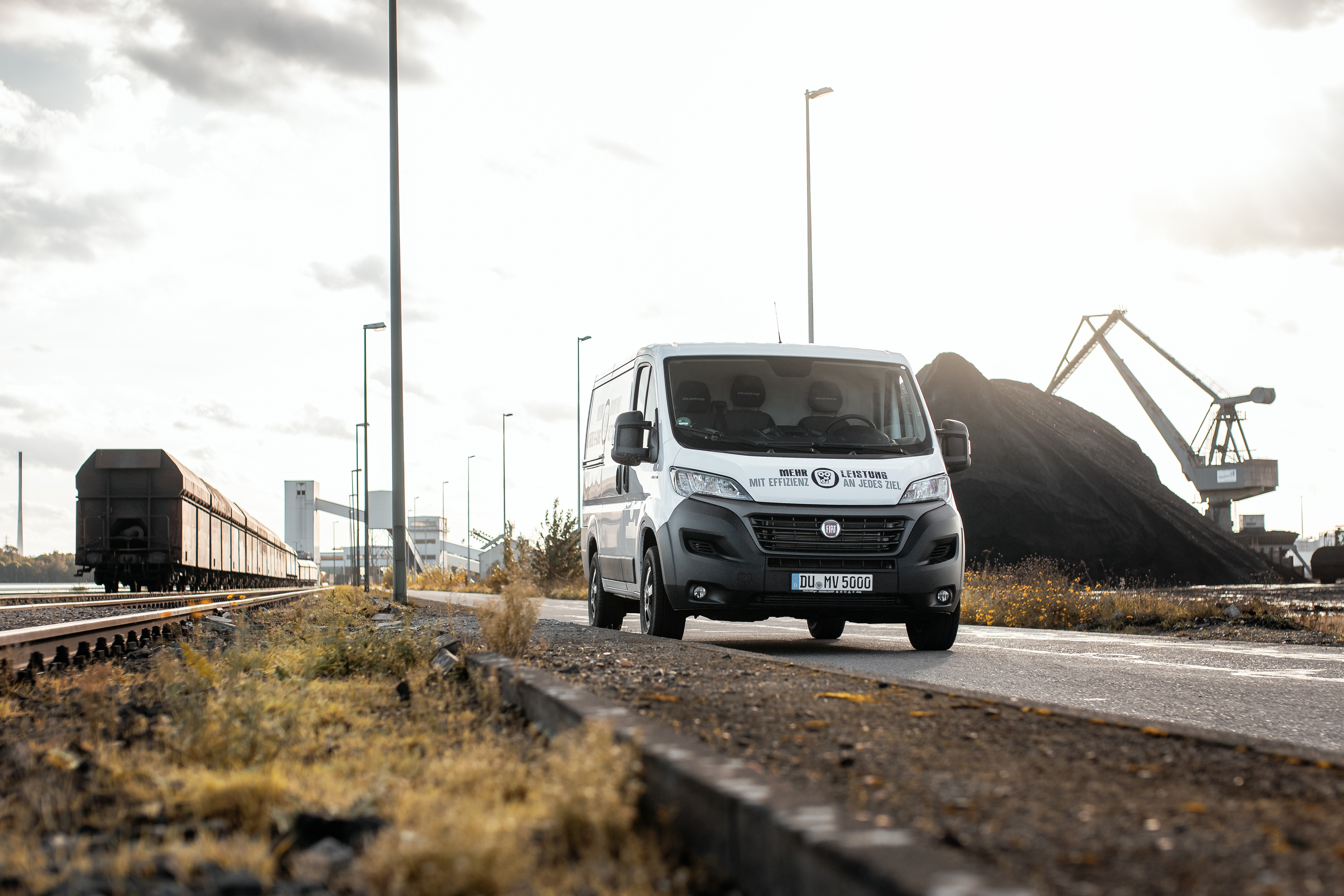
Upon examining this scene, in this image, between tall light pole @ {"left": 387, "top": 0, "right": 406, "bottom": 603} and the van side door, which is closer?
the van side door

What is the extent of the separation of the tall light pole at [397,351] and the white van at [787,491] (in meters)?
8.44

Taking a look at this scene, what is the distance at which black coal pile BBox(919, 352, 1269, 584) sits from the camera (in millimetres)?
45125

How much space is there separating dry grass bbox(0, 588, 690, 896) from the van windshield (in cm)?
378

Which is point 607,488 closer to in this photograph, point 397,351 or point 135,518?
point 397,351

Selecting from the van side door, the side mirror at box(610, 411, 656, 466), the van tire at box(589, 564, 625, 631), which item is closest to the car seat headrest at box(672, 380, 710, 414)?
the side mirror at box(610, 411, 656, 466)

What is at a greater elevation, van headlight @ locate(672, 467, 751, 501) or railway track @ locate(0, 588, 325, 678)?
van headlight @ locate(672, 467, 751, 501)

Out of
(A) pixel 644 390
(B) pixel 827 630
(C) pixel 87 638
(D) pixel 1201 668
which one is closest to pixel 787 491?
(A) pixel 644 390

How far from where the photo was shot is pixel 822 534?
8.60 m

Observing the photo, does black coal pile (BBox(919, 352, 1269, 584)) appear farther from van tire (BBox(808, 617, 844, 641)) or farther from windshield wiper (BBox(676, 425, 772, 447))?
windshield wiper (BBox(676, 425, 772, 447))

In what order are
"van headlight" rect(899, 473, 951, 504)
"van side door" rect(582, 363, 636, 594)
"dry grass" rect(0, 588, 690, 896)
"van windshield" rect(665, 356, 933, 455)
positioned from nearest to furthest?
1. "dry grass" rect(0, 588, 690, 896)
2. "van headlight" rect(899, 473, 951, 504)
3. "van windshield" rect(665, 356, 933, 455)
4. "van side door" rect(582, 363, 636, 594)

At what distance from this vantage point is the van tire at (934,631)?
9.30m

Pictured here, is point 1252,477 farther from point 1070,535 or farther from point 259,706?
point 259,706

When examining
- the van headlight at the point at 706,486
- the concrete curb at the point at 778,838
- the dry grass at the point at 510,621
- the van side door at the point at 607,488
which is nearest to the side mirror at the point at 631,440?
the van side door at the point at 607,488

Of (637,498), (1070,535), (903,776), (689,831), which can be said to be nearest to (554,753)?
(689,831)
